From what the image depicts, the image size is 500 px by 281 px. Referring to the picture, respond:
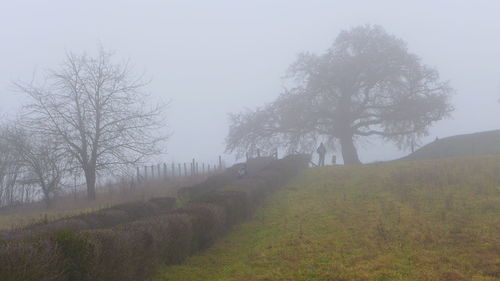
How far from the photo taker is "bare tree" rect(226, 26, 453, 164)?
32906 millimetres

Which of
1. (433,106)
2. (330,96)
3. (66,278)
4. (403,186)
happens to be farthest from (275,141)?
(66,278)

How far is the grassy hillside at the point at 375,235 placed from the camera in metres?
7.62

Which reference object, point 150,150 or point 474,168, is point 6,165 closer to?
point 150,150

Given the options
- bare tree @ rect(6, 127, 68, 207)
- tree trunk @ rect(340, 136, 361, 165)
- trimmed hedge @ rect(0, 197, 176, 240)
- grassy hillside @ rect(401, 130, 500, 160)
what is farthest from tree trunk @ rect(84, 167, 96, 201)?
grassy hillside @ rect(401, 130, 500, 160)

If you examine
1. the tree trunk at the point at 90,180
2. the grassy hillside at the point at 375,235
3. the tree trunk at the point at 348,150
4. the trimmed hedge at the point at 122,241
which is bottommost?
the grassy hillside at the point at 375,235

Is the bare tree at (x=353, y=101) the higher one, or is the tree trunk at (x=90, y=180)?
the bare tree at (x=353, y=101)

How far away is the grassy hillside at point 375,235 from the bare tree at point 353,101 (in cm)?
1637

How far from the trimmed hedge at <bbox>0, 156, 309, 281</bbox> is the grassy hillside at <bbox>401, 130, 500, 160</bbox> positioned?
19.9 meters

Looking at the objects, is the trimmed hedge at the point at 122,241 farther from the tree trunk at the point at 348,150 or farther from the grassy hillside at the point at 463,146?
the tree trunk at the point at 348,150

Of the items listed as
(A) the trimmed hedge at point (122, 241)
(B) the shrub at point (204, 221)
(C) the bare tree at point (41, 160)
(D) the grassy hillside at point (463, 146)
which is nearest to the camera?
(A) the trimmed hedge at point (122, 241)

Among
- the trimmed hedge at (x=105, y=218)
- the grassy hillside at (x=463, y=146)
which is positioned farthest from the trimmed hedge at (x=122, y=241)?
the grassy hillside at (x=463, y=146)

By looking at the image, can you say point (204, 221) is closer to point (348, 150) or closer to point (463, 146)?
point (463, 146)

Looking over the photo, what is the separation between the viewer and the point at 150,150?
72.5ft

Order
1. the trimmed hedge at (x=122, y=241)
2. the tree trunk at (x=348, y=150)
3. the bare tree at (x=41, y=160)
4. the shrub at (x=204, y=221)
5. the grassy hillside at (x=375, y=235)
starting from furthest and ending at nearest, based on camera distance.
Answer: the tree trunk at (x=348, y=150)
the bare tree at (x=41, y=160)
the shrub at (x=204, y=221)
the grassy hillside at (x=375, y=235)
the trimmed hedge at (x=122, y=241)
